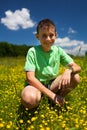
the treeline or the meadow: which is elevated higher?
the treeline

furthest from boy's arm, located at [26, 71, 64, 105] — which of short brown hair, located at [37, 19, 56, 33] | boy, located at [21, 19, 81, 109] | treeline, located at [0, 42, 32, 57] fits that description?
treeline, located at [0, 42, 32, 57]

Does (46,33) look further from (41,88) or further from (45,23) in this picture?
(41,88)

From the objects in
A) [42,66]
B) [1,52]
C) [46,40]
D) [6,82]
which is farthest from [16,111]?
[1,52]

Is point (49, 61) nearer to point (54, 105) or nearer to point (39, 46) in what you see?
point (39, 46)

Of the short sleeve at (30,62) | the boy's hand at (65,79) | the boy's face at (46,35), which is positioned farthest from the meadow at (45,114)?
the boy's face at (46,35)

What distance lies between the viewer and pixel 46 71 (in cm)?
592

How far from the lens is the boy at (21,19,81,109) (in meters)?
5.50

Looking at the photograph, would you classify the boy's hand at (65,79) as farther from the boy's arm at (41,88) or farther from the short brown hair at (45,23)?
the short brown hair at (45,23)

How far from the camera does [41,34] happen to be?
570cm

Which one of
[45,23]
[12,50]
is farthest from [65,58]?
[12,50]

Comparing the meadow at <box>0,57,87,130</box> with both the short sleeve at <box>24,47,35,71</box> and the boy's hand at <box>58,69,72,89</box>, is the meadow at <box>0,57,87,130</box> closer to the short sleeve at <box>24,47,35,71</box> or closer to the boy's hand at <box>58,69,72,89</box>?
the boy's hand at <box>58,69,72,89</box>

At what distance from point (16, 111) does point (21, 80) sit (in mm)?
3923

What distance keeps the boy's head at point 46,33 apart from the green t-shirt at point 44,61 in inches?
7.8

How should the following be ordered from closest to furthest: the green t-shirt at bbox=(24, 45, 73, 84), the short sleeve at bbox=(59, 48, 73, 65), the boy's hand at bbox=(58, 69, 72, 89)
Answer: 1. the boy's hand at bbox=(58, 69, 72, 89)
2. the green t-shirt at bbox=(24, 45, 73, 84)
3. the short sleeve at bbox=(59, 48, 73, 65)
